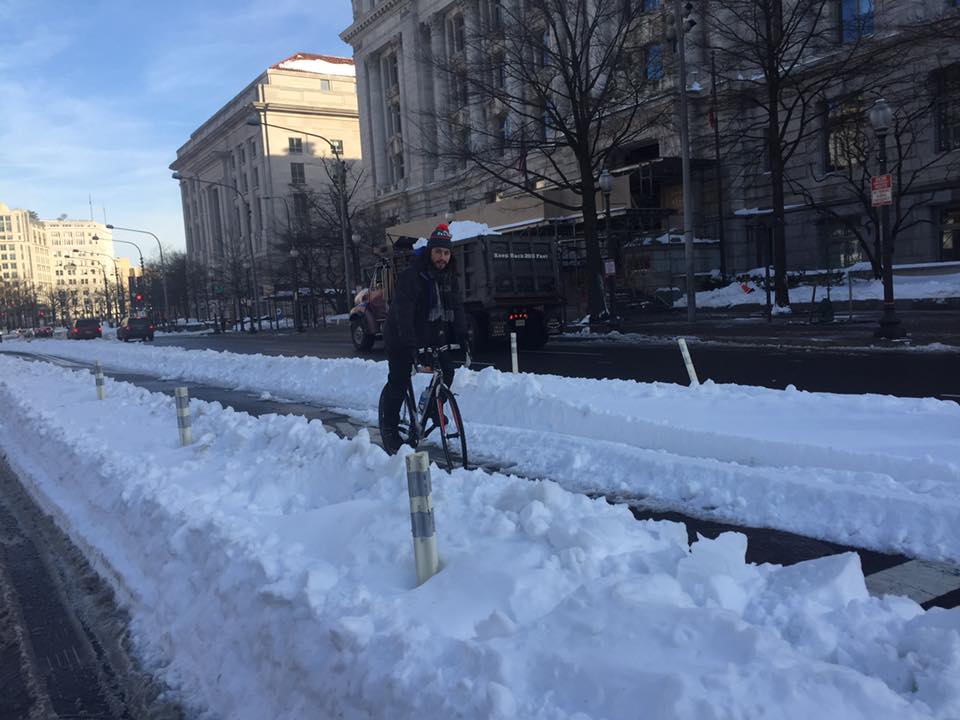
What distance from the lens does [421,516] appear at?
364cm

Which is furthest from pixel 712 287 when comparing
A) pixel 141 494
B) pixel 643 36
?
A: pixel 141 494

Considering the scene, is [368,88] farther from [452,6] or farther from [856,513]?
[856,513]


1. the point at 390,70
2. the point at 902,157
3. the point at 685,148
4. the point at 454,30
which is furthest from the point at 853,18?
the point at 390,70

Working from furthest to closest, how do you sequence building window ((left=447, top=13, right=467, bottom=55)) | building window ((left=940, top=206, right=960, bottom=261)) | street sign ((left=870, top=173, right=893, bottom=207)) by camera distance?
building window ((left=447, top=13, right=467, bottom=55)) < building window ((left=940, top=206, right=960, bottom=261)) < street sign ((left=870, top=173, right=893, bottom=207))

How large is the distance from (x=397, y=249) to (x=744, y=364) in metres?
11.4

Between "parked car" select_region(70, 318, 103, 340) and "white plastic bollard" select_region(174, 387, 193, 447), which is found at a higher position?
"parked car" select_region(70, 318, 103, 340)

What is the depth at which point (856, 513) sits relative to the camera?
497 cm

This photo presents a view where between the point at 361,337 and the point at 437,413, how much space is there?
16.4 meters

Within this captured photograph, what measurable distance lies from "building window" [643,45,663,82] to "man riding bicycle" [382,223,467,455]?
20.4m

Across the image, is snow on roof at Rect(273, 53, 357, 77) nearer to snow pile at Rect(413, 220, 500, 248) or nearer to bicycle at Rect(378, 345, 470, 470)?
snow pile at Rect(413, 220, 500, 248)

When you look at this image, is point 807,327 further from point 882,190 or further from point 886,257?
point 882,190

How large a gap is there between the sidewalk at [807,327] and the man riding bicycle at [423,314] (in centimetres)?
1121

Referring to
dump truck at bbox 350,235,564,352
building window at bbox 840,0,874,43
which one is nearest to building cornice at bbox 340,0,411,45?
building window at bbox 840,0,874,43

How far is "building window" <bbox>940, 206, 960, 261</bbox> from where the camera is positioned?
28266 mm
